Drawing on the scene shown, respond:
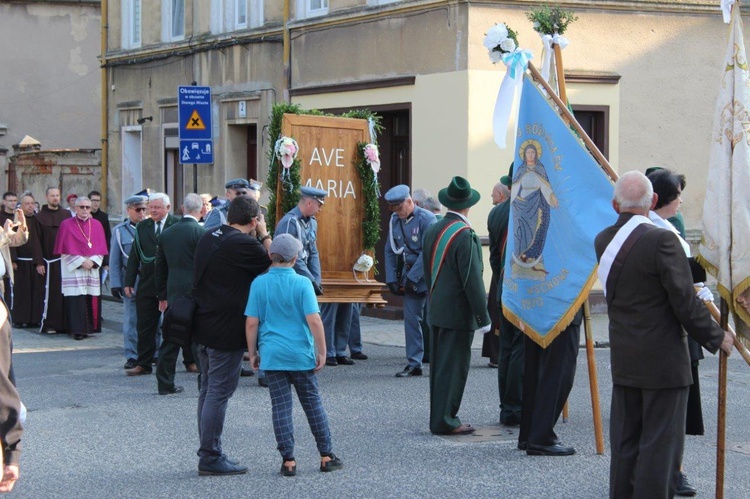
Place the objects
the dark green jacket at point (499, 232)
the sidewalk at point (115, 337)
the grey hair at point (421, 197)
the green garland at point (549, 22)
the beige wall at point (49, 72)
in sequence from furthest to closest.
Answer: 1. the beige wall at point (49, 72)
2. the sidewalk at point (115, 337)
3. the grey hair at point (421, 197)
4. the dark green jacket at point (499, 232)
5. the green garland at point (549, 22)

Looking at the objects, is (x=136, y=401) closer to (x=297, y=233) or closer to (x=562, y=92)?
(x=297, y=233)

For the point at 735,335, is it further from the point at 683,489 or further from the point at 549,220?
the point at 549,220

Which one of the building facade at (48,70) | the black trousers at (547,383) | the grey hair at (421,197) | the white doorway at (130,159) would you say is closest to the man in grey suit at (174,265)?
the grey hair at (421,197)

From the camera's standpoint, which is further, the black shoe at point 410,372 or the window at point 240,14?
the window at point 240,14

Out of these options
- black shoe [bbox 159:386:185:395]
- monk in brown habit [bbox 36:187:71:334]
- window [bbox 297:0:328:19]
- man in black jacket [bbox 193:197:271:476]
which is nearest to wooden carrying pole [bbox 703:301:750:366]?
man in black jacket [bbox 193:197:271:476]

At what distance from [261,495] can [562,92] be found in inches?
145

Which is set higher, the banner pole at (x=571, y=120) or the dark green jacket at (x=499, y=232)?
the banner pole at (x=571, y=120)

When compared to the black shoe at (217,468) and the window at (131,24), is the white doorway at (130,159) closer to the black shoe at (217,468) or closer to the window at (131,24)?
the window at (131,24)

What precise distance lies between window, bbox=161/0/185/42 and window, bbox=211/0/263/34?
2.00m

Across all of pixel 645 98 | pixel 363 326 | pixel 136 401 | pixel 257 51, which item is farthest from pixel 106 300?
pixel 136 401

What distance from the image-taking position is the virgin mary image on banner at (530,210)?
8914 mm

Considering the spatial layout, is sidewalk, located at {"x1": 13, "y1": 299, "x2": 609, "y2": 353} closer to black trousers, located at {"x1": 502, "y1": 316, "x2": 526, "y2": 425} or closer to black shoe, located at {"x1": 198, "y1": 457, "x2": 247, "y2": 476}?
black trousers, located at {"x1": 502, "y1": 316, "x2": 526, "y2": 425}

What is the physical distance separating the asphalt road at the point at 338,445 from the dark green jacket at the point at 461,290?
883 mm

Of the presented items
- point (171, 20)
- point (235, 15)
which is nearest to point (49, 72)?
point (171, 20)
